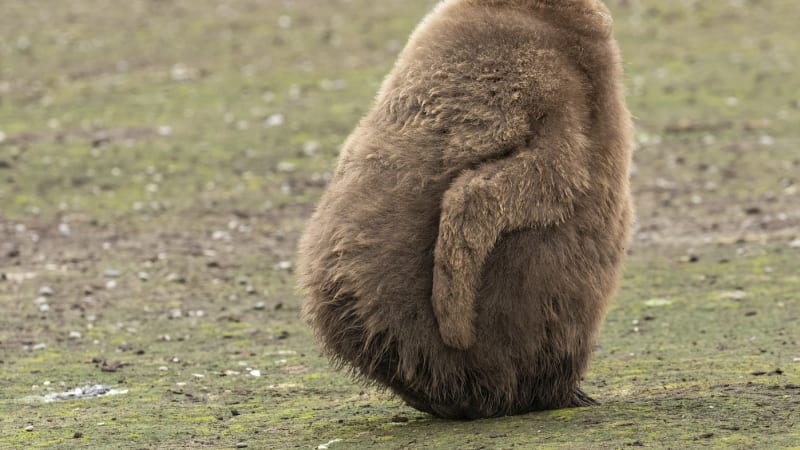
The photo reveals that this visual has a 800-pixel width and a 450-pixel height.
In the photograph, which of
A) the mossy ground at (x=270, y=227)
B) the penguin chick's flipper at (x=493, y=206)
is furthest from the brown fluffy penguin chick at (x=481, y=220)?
the mossy ground at (x=270, y=227)

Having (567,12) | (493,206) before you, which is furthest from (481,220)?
(567,12)

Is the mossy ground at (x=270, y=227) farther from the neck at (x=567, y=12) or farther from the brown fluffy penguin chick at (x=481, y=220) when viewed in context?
the neck at (x=567, y=12)

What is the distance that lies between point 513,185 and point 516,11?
1.00 metres

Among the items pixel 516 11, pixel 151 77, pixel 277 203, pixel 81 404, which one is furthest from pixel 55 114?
pixel 516 11

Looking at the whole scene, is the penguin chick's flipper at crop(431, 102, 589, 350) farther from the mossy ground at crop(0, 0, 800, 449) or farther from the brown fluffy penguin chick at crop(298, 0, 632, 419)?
the mossy ground at crop(0, 0, 800, 449)

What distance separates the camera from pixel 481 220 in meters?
5.62

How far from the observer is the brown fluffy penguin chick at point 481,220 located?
5742 mm

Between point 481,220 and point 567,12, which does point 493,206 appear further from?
point 567,12

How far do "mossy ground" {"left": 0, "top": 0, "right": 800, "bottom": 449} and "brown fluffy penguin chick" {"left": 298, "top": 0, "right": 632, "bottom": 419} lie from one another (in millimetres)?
345

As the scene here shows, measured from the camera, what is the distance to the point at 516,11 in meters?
6.17

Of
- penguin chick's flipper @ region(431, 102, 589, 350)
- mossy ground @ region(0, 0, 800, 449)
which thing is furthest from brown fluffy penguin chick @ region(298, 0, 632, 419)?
mossy ground @ region(0, 0, 800, 449)

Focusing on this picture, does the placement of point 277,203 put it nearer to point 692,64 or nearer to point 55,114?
point 55,114

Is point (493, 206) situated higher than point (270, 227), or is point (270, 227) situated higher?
point (493, 206)

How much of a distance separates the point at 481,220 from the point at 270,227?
7571 mm
